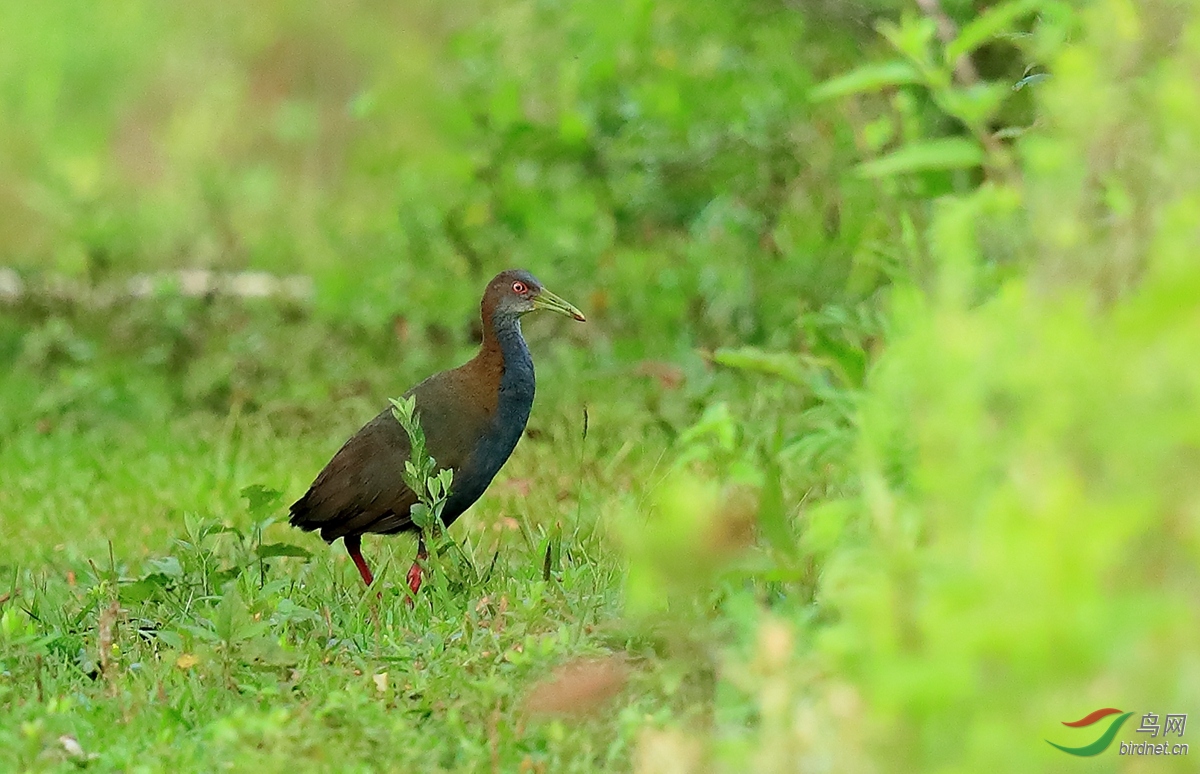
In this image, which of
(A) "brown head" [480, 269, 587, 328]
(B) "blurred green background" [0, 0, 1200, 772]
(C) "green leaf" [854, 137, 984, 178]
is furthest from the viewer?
(A) "brown head" [480, 269, 587, 328]

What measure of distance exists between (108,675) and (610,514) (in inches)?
63.5

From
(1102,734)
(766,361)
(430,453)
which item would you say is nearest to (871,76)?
(766,361)

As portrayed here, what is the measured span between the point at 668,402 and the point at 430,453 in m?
2.14

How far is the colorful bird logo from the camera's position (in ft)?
7.38

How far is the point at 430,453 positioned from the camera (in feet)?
15.3

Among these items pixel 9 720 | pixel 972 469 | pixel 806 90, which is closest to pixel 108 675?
pixel 9 720

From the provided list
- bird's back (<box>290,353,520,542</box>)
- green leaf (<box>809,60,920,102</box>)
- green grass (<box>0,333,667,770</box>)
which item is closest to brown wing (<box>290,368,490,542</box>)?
bird's back (<box>290,353,520,542</box>)

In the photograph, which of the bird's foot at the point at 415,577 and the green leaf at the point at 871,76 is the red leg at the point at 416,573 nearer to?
the bird's foot at the point at 415,577

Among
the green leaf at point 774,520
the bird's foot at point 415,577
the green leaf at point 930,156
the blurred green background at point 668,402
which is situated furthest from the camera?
the bird's foot at point 415,577

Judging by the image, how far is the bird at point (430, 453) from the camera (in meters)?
4.61

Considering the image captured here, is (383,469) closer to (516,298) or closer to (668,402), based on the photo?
(516,298)

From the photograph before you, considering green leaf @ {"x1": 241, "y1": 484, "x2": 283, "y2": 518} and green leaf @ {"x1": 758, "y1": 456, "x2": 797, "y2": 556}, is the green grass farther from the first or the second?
green leaf @ {"x1": 758, "y1": 456, "x2": 797, "y2": 556}

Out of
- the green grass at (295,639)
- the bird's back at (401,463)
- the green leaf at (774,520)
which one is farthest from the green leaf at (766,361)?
the bird's back at (401,463)

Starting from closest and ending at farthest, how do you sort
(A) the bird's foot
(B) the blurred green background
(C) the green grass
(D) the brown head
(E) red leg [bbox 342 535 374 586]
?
(B) the blurred green background → (C) the green grass → (A) the bird's foot → (E) red leg [bbox 342 535 374 586] → (D) the brown head
